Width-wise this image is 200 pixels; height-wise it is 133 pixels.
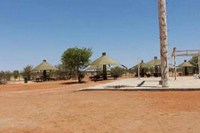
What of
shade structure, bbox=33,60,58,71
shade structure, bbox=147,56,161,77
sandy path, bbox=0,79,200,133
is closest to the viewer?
sandy path, bbox=0,79,200,133

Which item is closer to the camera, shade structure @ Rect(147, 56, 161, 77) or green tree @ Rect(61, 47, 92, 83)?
green tree @ Rect(61, 47, 92, 83)

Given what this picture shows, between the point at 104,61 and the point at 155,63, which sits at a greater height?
the point at 104,61

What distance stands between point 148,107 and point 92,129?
4003 mm

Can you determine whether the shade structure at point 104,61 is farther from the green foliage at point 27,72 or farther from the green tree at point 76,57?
the green foliage at point 27,72

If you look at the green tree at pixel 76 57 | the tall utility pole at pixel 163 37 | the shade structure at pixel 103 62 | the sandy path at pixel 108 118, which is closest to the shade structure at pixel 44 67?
the green tree at pixel 76 57

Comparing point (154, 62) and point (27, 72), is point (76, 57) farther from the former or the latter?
point (27, 72)

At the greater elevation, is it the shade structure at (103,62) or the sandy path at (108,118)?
the shade structure at (103,62)

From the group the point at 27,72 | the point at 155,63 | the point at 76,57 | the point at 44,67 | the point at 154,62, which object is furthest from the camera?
the point at 27,72

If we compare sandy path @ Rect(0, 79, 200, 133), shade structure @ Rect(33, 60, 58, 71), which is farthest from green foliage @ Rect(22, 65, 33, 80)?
sandy path @ Rect(0, 79, 200, 133)

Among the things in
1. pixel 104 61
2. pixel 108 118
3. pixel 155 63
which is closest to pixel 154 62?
pixel 155 63

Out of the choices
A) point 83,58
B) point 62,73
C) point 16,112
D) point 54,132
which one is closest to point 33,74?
point 62,73

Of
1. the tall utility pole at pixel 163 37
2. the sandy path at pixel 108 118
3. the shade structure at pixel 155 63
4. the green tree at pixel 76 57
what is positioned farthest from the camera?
the shade structure at pixel 155 63

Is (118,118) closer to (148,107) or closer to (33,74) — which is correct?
(148,107)

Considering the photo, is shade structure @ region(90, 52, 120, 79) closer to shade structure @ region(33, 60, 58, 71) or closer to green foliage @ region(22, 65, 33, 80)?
shade structure @ region(33, 60, 58, 71)
